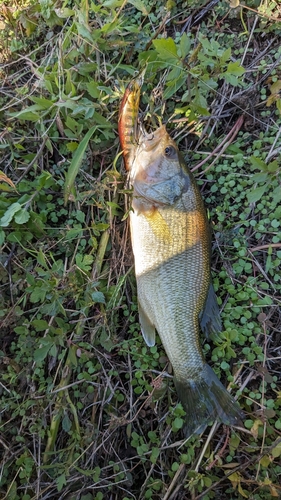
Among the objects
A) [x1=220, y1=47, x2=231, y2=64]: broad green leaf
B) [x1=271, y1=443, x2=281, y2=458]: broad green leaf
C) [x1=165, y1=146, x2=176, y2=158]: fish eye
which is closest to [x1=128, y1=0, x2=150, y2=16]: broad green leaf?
[x1=220, y1=47, x2=231, y2=64]: broad green leaf

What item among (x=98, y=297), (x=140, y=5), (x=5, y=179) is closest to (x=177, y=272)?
(x=98, y=297)

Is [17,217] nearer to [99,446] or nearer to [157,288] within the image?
[157,288]

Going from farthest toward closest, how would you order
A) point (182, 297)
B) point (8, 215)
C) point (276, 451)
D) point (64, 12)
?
point (64, 12), point (8, 215), point (182, 297), point (276, 451)

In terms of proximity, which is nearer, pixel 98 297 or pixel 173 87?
pixel 98 297

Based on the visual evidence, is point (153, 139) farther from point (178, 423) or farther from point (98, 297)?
point (178, 423)

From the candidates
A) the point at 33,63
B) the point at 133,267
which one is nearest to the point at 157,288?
the point at 133,267

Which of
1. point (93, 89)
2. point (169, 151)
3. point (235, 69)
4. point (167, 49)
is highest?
point (167, 49)
